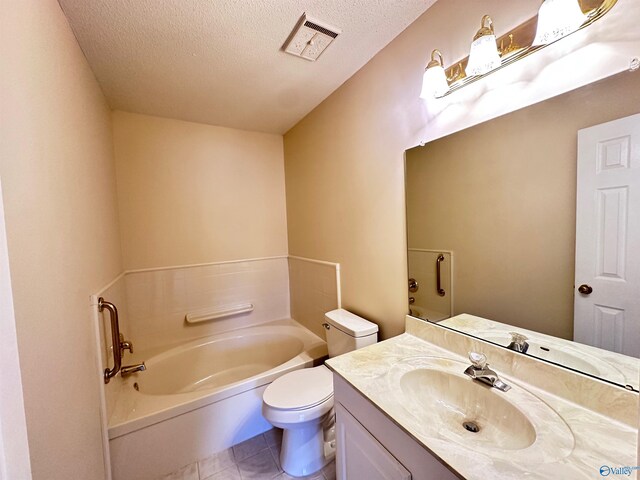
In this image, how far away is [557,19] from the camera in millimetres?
743

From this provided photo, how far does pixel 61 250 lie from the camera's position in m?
0.92

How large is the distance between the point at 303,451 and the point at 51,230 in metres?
1.60

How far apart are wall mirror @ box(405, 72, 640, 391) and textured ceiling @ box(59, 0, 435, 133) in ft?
2.34

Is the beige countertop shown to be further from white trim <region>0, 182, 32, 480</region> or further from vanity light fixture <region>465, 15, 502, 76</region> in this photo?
vanity light fixture <region>465, 15, 502, 76</region>

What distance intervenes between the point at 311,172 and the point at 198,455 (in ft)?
7.00

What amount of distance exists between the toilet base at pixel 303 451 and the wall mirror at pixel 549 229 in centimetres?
97

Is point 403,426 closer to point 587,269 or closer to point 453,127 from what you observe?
point 587,269

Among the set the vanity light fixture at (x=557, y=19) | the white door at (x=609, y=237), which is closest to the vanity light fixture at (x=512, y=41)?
the vanity light fixture at (x=557, y=19)

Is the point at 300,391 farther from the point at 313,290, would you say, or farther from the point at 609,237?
the point at 609,237

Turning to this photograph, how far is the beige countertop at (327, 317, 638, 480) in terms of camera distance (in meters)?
0.57

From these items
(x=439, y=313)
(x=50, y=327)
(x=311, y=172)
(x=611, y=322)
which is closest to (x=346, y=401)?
(x=439, y=313)

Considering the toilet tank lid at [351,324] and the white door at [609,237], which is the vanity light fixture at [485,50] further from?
the toilet tank lid at [351,324]

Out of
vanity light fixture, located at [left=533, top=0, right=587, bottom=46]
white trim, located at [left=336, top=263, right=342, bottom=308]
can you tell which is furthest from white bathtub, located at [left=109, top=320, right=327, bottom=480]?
vanity light fixture, located at [left=533, top=0, right=587, bottom=46]

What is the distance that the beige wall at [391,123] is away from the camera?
79 centimetres
